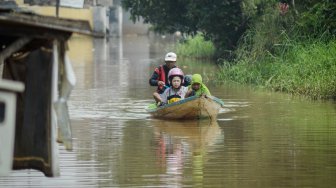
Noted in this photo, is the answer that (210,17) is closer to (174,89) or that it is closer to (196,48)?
(196,48)

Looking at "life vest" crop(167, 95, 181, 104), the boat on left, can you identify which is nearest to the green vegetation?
"life vest" crop(167, 95, 181, 104)

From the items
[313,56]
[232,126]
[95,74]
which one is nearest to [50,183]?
[232,126]

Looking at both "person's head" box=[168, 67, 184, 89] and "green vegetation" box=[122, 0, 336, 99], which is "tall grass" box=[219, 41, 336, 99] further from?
"person's head" box=[168, 67, 184, 89]

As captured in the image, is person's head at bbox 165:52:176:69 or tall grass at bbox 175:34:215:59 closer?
person's head at bbox 165:52:176:69

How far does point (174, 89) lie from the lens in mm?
20531

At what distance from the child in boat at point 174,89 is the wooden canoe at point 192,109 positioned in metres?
0.31

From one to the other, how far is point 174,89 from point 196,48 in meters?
23.3

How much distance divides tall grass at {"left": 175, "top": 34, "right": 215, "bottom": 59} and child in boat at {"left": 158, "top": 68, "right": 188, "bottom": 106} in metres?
20.9

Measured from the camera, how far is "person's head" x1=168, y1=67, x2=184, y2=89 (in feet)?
65.7

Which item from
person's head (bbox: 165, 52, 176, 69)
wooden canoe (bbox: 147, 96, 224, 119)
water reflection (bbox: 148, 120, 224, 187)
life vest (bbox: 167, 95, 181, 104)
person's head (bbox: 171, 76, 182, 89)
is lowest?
water reflection (bbox: 148, 120, 224, 187)

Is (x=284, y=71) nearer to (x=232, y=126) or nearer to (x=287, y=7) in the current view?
(x=287, y=7)

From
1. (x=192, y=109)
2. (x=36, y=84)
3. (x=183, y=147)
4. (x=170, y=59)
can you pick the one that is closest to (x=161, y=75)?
(x=170, y=59)

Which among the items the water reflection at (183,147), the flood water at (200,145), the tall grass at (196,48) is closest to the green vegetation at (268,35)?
the flood water at (200,145)

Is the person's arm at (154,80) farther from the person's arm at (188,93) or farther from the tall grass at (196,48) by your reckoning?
the tall grass at (196,48)
